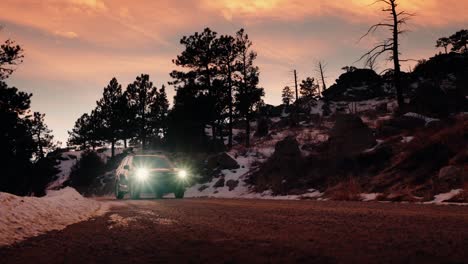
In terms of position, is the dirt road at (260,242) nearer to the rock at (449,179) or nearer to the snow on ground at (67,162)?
the rock at (449,179)

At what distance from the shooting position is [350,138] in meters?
21.3

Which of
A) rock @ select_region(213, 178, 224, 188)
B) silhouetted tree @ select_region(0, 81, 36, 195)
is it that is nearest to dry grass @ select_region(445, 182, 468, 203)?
rock @ select_region(213, 178, 224, 188)

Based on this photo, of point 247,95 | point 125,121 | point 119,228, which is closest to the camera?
point 119,228

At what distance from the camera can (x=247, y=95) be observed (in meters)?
48.8

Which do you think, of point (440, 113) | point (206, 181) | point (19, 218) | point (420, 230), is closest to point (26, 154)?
point (206, 181)

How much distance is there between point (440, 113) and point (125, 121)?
55.1m

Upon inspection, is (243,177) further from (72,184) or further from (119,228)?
(72,184)

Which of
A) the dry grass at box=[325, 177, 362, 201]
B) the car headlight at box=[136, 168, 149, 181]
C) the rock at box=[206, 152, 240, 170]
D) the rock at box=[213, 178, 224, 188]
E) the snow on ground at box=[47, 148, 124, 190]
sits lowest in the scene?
the dry grass at box=[325, 177, 362, 201]

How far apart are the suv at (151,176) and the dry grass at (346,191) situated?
623 cm

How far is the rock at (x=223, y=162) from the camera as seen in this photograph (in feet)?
102

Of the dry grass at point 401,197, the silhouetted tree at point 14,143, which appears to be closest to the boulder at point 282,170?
the dry grass at point 401,197

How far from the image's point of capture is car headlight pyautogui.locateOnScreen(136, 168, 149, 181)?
17.8 meters

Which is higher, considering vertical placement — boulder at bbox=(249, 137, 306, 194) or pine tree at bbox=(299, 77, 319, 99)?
pine tree at bbox=(299, 77, 319, 99)

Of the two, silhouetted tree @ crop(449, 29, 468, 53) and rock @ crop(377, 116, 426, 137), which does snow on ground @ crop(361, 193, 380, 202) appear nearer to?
rock @ crop(377, 116, 426, 137)
